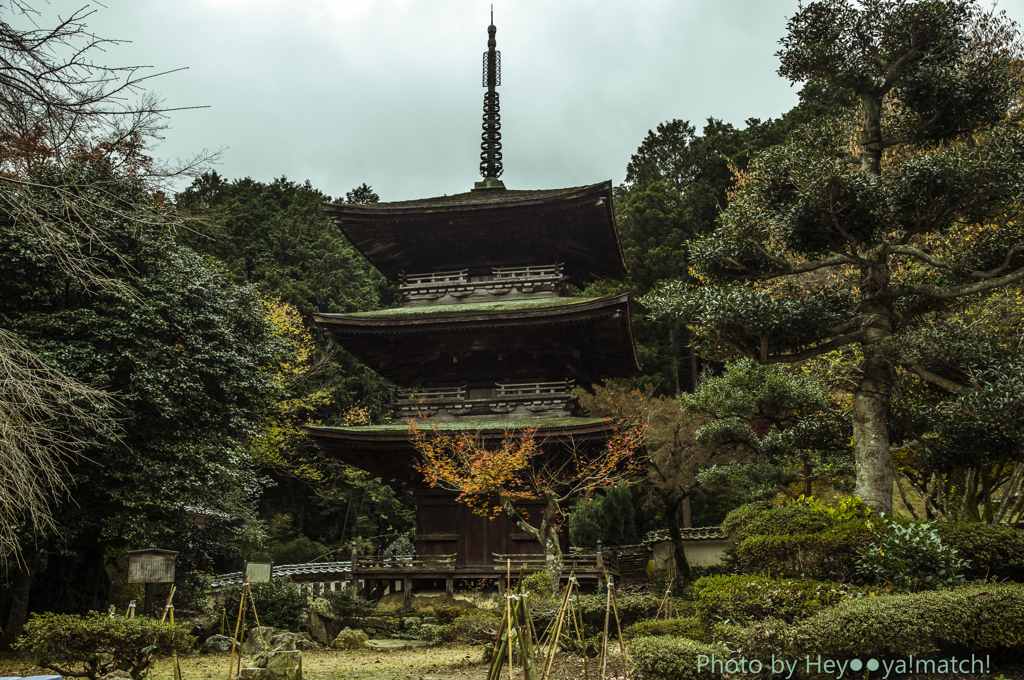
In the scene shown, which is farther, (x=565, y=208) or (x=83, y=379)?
(x=565, y=208)

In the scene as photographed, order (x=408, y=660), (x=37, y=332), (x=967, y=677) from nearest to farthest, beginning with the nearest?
1. (x=967, y=677)
2. (x=408, y=660)
3. (x=37, y=332)

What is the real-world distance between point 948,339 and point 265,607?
14.4m

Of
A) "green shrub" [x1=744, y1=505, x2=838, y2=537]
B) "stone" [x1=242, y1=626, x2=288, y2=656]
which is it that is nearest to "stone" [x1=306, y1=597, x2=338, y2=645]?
"stone" [x1=242, y1=626, x2=288, y2=656]

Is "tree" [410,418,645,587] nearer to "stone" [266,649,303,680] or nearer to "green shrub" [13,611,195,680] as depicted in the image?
"stone" [266,649,303,680]

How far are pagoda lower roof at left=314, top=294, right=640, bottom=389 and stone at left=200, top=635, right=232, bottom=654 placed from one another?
280 inches

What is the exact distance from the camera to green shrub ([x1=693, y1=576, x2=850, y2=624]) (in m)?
6.96

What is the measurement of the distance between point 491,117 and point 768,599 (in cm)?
1920

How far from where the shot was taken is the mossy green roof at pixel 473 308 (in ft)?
52.2

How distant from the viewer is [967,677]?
21.0 feet

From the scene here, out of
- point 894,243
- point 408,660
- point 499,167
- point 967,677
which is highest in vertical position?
point 499,167

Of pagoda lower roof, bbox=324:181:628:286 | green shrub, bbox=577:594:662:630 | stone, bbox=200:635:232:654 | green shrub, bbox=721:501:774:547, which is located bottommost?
stone, bbox=200:635:232:654

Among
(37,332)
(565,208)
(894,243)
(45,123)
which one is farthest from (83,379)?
(894,243)

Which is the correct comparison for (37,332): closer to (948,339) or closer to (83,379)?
(83,379)

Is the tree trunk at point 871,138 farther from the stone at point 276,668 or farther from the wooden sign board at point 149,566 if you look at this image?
the wooden sign board at point 149,566
